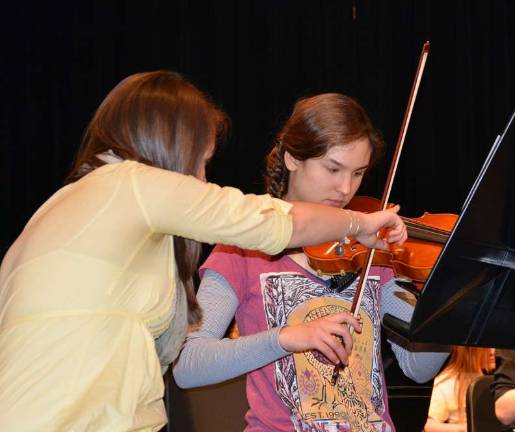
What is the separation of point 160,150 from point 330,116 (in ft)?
2.46

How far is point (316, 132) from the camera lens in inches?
78.4

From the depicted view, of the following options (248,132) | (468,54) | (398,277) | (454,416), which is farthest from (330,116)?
(468,54)

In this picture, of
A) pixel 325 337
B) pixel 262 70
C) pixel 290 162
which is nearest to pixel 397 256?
pixel 290 162

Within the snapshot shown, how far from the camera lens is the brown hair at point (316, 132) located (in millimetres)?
1983

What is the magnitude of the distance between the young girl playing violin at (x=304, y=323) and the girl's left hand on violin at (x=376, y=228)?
7.7 inches

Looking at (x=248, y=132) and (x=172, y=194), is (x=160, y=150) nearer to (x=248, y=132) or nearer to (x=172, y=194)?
(x=172, y=194)

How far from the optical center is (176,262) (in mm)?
1404

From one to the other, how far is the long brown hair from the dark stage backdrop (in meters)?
2.07

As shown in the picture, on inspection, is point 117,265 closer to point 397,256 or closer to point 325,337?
point 325,337

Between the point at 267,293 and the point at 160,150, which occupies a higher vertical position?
the point at 160,150

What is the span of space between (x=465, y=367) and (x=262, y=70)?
1540 mm

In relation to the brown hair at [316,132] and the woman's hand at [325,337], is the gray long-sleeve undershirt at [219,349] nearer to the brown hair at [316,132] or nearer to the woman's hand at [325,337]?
the woman's hand at [325,337]

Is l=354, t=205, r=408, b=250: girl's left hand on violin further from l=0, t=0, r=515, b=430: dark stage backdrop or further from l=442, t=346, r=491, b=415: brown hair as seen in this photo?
l=0, t=0, r=515, b=430: dark stage backdrop

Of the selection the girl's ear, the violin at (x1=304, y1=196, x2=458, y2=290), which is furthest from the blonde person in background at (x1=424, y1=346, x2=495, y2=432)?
the girl's ear
